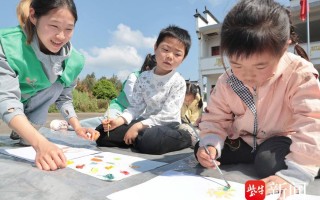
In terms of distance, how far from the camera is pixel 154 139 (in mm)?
1238

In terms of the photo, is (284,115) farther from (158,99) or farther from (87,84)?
(87,84)

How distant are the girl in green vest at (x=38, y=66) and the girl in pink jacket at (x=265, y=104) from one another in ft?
1.75

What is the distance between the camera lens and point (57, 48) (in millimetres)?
1161

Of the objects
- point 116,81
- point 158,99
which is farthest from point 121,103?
point 116,81

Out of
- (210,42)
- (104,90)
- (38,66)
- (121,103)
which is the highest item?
(210,42)

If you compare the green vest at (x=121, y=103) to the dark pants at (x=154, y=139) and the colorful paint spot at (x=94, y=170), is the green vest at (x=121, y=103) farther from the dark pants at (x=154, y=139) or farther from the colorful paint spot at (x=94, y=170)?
the colorful paint spot at (x=94, y=170)

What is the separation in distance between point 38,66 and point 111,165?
55cm

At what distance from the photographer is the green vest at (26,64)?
3.71ft

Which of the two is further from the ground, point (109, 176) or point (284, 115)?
point (284, 115)

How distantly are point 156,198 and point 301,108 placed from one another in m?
0.47

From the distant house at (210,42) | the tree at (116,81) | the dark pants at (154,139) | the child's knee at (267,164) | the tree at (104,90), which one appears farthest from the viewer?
the tree at (116,81)

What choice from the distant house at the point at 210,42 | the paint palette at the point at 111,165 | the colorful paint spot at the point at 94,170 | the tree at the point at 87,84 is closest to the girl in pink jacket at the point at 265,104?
the paint palette at the point at 111,165

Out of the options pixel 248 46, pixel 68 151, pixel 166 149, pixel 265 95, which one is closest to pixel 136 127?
pixel 166 149

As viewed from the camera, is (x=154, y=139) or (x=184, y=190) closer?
(x=184, y=190)
